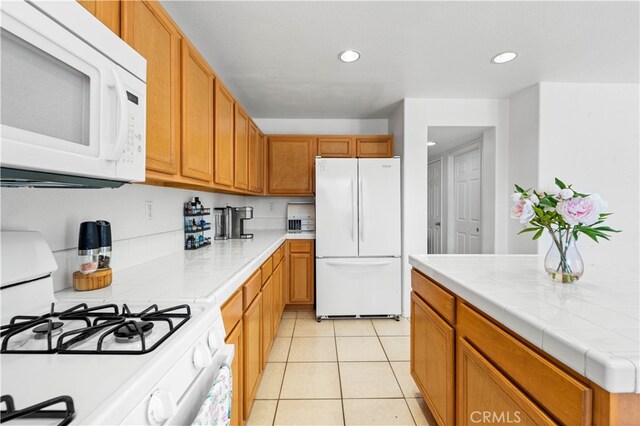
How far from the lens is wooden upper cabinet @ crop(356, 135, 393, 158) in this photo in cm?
360

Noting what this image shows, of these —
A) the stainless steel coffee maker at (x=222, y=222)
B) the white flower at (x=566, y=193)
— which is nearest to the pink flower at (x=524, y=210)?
the white flower at (x=566, y=193)

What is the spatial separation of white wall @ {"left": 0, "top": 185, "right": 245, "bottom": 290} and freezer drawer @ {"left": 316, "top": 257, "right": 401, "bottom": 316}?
1.61 meters

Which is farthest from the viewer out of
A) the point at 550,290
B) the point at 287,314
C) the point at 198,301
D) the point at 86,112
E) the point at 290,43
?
the point at 287,314

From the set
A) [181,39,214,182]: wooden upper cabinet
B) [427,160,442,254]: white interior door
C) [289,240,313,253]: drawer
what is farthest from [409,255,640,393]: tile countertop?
[427,160,442,254]: white interior door

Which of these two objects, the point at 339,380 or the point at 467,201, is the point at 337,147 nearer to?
the point at 467,201

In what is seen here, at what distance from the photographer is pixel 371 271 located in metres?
3.11

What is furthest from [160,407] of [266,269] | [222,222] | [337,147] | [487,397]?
[337,147]

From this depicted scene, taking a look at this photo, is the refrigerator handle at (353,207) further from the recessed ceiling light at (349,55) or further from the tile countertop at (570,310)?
the tile countertop at (570,310)

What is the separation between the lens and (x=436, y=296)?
58.2 inches

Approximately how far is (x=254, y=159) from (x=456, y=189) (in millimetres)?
3136

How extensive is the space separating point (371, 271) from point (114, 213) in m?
2.36

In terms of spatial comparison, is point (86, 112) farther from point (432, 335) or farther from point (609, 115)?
point (609, 115)

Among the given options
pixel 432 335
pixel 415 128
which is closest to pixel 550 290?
pixel 432 335

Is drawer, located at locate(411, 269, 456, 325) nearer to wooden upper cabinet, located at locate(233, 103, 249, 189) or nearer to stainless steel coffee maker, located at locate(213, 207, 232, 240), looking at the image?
wooden upper cabinet, located at locate(233, 103, 249, 189)
